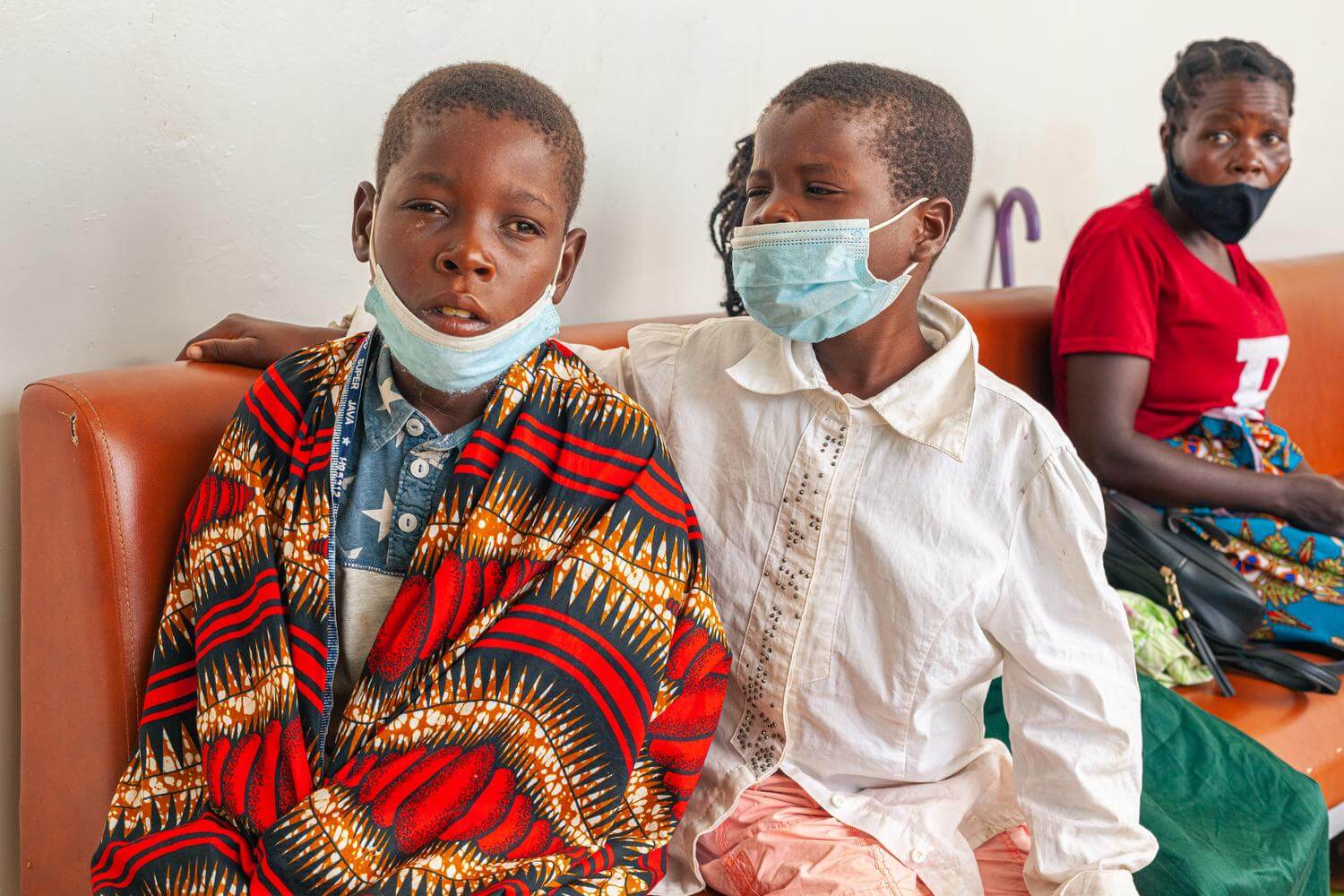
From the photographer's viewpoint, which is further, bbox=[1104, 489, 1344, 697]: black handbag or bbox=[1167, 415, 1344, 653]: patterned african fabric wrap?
bbox=[1167, 415, 1344, 653]: patterned african fabric wrap

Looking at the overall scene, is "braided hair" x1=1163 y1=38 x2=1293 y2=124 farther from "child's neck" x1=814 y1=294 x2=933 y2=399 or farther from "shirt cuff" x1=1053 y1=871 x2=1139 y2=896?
"shirt cuff" x1=1053 y1=871 x2=1139 y2=896

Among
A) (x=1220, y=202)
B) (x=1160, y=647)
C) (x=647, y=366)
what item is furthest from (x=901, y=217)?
(x=1220, y=202)

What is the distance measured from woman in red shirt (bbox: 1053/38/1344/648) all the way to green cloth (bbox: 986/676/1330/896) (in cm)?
54

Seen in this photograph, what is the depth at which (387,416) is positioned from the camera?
4.52 feet

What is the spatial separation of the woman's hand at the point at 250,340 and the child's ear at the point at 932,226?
76 centimetres

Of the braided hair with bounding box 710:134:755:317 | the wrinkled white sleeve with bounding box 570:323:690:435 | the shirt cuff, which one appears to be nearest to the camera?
the shirt cuff

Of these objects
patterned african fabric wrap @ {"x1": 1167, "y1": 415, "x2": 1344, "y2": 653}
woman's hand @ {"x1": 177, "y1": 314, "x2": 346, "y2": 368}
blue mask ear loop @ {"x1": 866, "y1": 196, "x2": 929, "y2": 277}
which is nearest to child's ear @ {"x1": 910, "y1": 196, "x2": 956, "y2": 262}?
blue mask ear loop @ {"x1": 866, "y1": 196, "x2": 929, "y2": 277}

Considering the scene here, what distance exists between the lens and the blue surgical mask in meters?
1.44

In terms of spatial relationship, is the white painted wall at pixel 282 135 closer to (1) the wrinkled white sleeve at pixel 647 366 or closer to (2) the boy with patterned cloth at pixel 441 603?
(2) the boy with patterned cloth at pixel 441 603

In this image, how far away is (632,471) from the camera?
54.1 inches

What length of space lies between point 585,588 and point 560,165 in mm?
472

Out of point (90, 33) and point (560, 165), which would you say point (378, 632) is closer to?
point (560, 165)

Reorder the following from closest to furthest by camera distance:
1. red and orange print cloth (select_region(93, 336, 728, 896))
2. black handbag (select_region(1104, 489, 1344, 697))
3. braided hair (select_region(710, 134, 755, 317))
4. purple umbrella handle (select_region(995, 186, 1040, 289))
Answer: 1. red and orange print cloth (select_region(93, 336, 728, 896))
2. braided hair (select_region(710, 134, 755, 317))
3. black handbag (select_region(1104, 489, 1344, 697))
4. purple umbrella handle (select_region(995, 186, 1040, 289))

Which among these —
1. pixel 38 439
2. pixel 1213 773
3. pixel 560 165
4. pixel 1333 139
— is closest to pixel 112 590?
pixel 38 439
